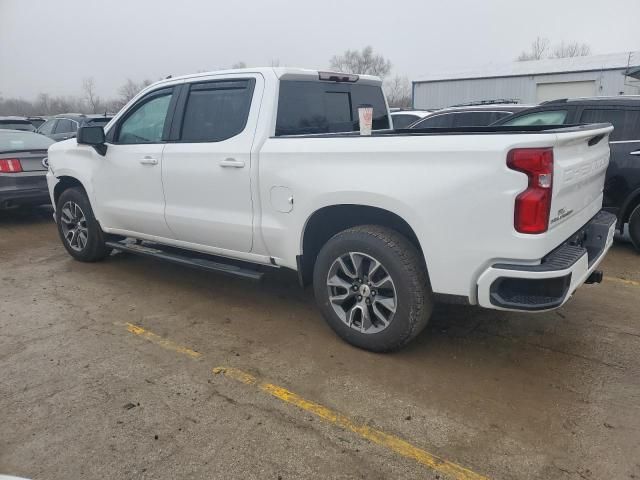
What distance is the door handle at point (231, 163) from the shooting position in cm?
400

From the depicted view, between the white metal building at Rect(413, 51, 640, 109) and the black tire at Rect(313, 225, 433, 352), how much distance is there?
23405mm

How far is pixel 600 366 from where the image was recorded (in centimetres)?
345

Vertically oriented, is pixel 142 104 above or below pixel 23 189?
above

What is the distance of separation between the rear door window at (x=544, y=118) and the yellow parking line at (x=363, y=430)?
15.3ft

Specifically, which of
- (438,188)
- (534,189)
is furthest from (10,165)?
(534,189)

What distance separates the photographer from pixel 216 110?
4.36m

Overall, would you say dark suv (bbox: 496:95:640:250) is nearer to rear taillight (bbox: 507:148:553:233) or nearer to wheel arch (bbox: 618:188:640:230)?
wheel arch (bbox: 618:188:640:230)

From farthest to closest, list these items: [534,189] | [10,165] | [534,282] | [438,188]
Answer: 1. [10,165]
2. [438,188]
3. [534,282]
4. [534,189]

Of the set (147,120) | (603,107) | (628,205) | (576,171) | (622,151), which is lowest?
(628,205)

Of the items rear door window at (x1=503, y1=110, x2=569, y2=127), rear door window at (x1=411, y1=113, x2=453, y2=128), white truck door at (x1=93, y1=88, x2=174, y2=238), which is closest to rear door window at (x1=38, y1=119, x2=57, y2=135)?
rear door window at (x1=411, y1=113, x2=453, y2=128)

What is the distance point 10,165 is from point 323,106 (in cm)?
561

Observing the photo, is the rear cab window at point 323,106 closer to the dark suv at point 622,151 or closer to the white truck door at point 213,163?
the white truck door at point 213,163

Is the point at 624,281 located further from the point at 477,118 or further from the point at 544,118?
the point at 477,118

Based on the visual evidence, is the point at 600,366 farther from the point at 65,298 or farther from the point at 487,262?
the point at 65,298
